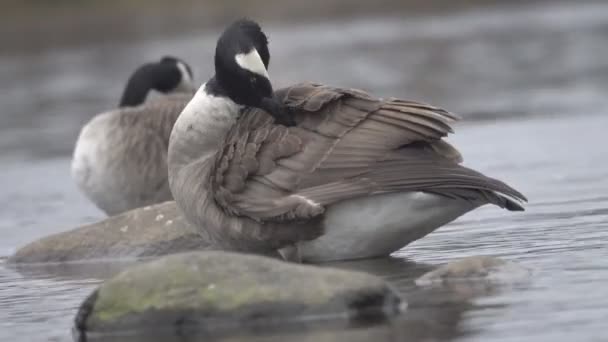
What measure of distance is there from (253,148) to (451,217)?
1233 mm

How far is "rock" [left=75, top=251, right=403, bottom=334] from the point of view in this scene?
22.1 ft

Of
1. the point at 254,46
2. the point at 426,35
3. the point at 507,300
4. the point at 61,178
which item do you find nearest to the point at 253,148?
the point at 254,46

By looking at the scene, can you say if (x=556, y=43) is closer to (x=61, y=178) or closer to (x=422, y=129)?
(x=61, y=178)

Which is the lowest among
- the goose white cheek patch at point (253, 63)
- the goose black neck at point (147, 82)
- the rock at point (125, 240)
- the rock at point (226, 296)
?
the rock at point (125, 240)

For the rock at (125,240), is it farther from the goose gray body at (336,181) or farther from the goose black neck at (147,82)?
the goose black neck at (147,82)

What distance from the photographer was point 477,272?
7.43 meters

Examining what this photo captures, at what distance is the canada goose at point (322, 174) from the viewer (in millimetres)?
7996

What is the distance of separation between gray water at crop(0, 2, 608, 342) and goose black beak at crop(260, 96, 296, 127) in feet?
3.15

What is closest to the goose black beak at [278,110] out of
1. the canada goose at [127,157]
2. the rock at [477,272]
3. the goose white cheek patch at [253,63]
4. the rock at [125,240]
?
the goose white cheek patch at [253,63]

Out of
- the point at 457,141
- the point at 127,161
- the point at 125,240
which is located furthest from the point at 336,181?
the point at 457,141

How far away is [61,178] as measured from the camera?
16.7 m

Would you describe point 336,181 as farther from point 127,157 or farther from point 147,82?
point 147,82

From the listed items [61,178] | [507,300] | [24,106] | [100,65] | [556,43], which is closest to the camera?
[507,300]

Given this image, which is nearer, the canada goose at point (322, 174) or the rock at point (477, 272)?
the rock at point (477, 272)
